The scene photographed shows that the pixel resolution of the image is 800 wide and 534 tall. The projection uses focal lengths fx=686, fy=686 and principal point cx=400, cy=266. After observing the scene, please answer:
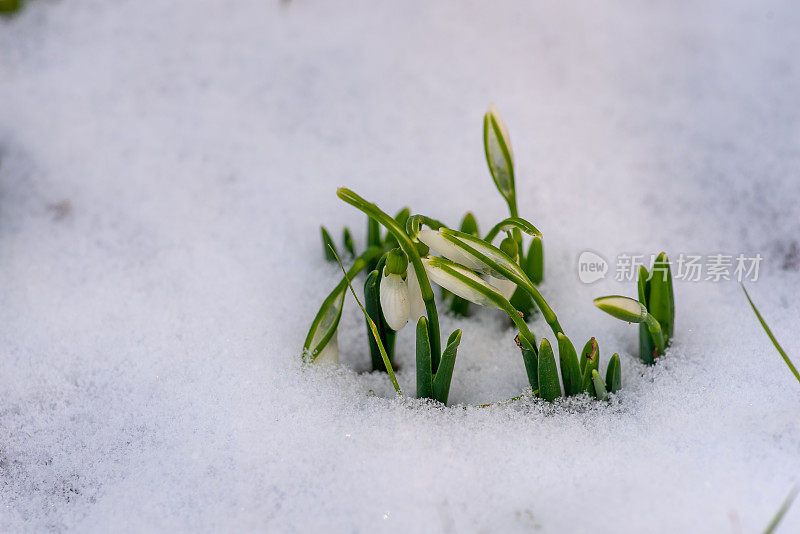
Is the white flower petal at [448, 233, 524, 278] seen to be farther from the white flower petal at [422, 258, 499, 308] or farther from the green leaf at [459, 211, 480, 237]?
the green leaf at [459, 211, 480, 237]

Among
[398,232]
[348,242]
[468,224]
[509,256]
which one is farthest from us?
[348,242]

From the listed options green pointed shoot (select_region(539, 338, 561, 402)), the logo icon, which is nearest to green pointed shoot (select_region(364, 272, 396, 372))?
green pointed shoot (select_region(539, 338, 561, 402))

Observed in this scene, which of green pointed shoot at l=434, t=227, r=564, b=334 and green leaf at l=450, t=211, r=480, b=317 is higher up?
green pointed shoot at l=434, t=227, r=564, b=334

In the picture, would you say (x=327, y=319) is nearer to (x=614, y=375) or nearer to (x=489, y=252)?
(x=489, y=252)

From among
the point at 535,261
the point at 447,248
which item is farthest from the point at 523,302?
the point at 447,248

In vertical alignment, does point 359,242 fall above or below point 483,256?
below

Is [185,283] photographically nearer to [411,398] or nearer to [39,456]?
[39,456]
